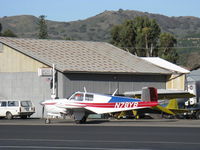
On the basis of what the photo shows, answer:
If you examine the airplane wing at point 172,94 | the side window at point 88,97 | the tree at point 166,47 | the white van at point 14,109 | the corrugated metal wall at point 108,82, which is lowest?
the white van at point 14,109

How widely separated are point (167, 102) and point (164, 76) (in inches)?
475

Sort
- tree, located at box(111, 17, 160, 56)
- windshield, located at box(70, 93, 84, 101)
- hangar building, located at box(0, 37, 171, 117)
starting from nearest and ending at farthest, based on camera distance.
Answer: windshield, located at box(70, 93, 84, 101) → hangar building, located at box(0, 37, 171, 117) → tree, located at box(111, 17, 160, 56)

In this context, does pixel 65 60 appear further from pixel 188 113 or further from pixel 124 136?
pixel 124 136

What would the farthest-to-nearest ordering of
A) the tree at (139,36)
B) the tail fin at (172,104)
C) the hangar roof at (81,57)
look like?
the tree at (139,36) → the hangar roof at (81,57) → the tail fin at (172,104)

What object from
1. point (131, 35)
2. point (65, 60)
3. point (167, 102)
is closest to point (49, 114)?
point (167, 102)

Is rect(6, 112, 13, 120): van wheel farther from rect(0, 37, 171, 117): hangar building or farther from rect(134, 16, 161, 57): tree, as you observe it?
rect(134, 16, 161, 57): tree

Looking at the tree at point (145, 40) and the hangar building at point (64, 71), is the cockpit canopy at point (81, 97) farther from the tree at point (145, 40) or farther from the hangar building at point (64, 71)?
the tree at point (145, 40)

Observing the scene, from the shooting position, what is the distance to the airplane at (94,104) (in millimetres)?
38406

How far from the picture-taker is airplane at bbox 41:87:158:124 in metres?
38.4

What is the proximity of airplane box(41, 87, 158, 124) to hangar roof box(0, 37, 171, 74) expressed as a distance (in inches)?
503

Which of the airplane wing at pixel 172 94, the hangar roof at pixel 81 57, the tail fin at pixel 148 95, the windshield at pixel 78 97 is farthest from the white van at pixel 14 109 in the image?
the tail fin at pixel 148 95

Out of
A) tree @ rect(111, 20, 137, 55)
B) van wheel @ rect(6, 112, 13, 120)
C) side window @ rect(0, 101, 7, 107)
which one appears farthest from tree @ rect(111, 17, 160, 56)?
van wheel @ rect(6, 112, 13, 120)

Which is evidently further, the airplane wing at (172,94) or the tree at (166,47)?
the tree at (166,47)

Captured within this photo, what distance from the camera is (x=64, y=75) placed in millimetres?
52438
